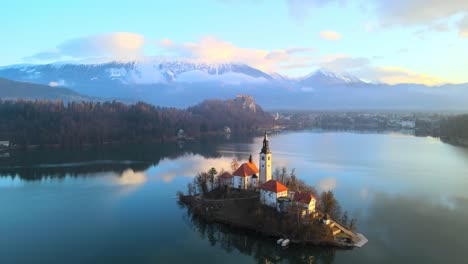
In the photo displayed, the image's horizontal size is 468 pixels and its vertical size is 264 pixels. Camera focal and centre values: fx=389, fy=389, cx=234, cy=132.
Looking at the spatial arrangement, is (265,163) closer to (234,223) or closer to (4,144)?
(234,223)

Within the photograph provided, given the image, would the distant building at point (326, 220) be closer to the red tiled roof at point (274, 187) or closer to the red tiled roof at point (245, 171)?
the red tiled roof at point (274, 187)

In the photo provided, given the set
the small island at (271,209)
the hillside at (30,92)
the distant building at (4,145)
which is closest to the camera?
the small island at (271,209)

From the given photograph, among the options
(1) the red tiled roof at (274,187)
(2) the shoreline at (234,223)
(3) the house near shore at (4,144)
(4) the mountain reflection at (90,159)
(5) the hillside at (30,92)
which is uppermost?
(5) the hillside at (30,92)

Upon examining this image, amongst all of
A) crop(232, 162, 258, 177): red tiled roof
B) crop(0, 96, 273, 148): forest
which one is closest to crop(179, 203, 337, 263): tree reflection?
crop(232, 162, 258, 177): red tiled roof

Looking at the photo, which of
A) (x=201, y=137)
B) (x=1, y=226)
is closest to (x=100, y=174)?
(x=1, y=226)

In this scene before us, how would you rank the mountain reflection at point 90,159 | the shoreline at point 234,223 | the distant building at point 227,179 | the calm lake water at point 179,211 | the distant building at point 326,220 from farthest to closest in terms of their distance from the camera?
the mountain reflection at point 90,159, the distant building at point 227,179, the distant building at point 326,220, the shoreline at point 234,223, the calm lake water at point 179,211

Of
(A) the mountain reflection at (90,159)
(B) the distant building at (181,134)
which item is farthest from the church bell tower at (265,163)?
(B) the distant building at (181,134)
